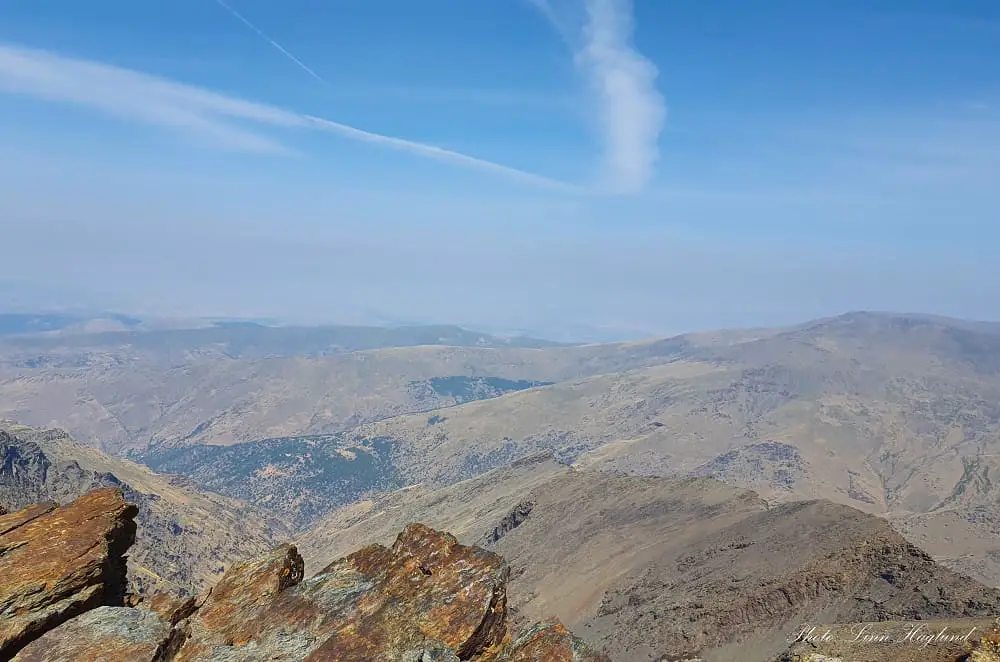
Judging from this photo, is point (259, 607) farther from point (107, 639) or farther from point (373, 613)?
point (107, 639)

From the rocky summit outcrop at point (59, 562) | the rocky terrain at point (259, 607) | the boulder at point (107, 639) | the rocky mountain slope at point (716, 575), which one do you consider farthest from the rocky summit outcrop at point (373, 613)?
the rocky mountain slope at point (716, 575)

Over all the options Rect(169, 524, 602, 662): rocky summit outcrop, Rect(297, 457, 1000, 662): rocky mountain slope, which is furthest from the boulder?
Rect(297, 457, 1000, 662): rocky mountain slope

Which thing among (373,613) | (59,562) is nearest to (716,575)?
(373,613)

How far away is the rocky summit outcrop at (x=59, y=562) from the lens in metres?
25.6

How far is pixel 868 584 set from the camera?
85938 millimetres

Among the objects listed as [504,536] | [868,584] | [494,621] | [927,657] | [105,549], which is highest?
[105,549]

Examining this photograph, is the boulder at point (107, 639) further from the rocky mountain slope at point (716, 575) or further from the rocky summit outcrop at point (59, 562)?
the rocky mountain slope at point (716, 575)

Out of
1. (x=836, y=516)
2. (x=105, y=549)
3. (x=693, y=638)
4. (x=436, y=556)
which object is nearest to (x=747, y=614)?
(x=693, y=638)

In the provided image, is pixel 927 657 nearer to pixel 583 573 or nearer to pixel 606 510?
pixel 583 573

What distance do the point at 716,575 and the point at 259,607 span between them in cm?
8989

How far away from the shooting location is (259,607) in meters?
30.3

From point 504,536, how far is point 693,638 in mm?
98471

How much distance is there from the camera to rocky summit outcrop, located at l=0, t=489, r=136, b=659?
84.0ft

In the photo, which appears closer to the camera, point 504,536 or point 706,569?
point 706,569
